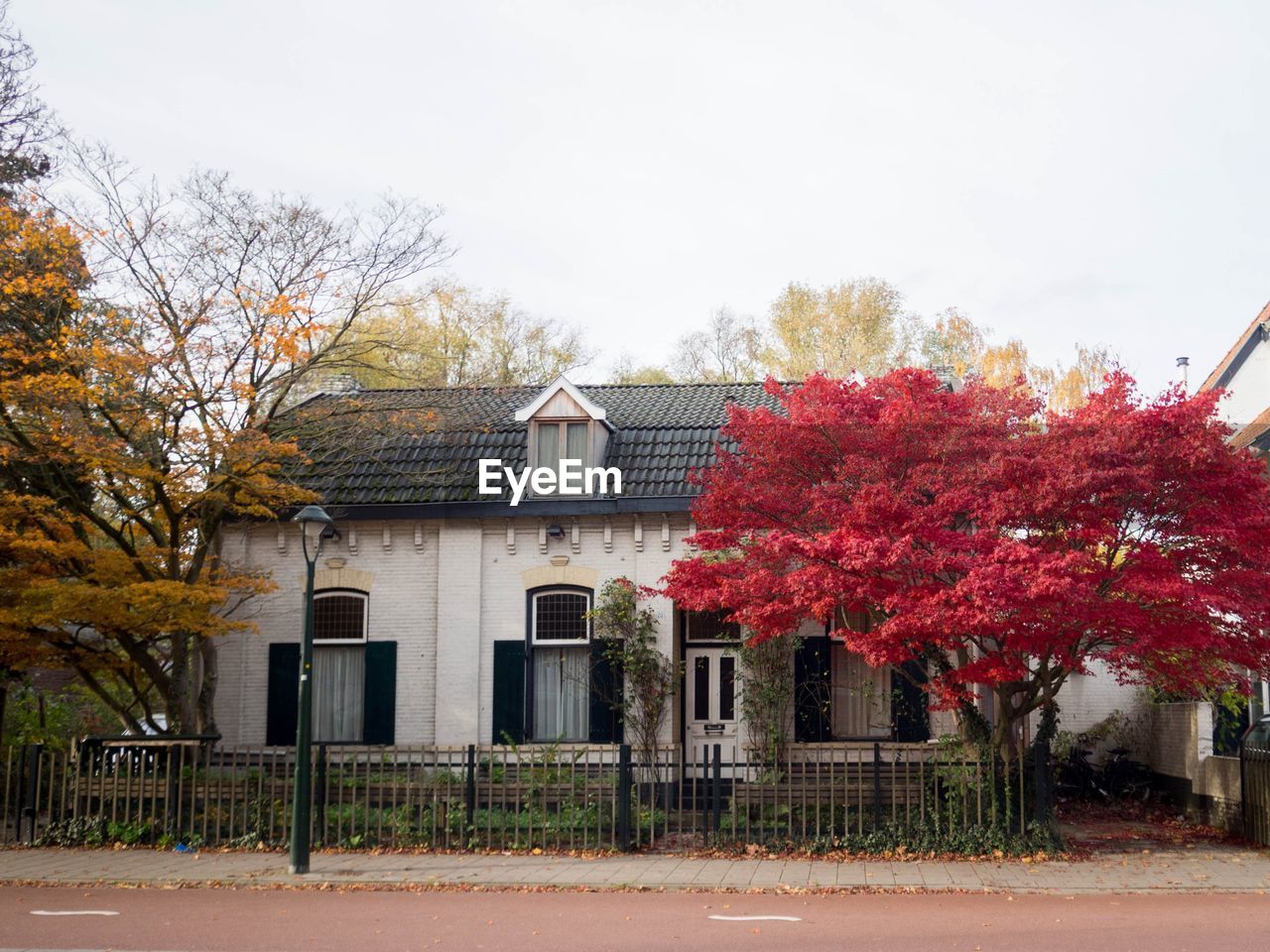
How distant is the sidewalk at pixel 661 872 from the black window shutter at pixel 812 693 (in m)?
4.29

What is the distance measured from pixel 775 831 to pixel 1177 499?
6174mm

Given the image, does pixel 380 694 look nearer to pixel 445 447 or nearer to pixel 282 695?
pixel 282 695

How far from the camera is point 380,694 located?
66.3ft

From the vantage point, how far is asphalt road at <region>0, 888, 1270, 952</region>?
34.7 feet

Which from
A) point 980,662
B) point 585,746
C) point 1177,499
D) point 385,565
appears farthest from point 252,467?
point 1177,499

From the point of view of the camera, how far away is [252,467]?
1814 cm

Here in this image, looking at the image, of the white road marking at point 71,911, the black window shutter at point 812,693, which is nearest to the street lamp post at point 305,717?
the white road marking at point 71,911

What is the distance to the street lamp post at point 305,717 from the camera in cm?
1449

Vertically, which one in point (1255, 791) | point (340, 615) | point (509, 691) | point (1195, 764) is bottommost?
point (1255, 791)

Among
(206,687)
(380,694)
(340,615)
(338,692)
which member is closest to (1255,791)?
(380,694)

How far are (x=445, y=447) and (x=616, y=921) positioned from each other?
1114 centimetres

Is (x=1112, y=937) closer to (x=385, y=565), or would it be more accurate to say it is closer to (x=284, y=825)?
(x=284, y=825)

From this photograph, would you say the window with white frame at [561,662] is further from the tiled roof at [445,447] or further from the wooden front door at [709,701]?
the tiled roof at [445,447]

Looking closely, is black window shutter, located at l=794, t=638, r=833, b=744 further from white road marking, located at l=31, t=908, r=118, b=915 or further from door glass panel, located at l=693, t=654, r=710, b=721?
white road marking, located at l=31, t=908, r=118, b=915
